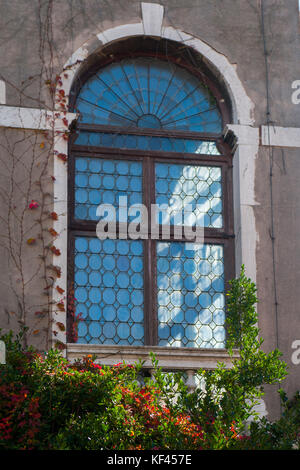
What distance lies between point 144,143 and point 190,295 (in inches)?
76.0

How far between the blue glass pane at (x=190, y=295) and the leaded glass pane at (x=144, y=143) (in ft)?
3.91

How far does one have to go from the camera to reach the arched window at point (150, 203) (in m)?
11.1

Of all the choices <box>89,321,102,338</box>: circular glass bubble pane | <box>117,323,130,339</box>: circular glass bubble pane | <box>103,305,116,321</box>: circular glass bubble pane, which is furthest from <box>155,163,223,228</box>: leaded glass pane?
<box>89,321,102,338</box>: circular glass bubble pane

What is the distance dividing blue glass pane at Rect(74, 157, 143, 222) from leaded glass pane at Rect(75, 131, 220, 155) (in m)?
0.22

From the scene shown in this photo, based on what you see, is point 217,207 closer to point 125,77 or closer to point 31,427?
point 125,77

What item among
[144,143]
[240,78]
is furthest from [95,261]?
[240,78]

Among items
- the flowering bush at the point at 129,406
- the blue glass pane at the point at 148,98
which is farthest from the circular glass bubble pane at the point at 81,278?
the blue glass pane at the point at 148,98

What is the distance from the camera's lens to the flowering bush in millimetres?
8297

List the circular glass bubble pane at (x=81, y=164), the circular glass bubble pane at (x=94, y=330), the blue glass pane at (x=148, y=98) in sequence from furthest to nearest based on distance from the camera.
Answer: the blue glass pane at (x=148, y=98) < the circular glass bubble pane at (x=81, y=164) < the circular glass bubble pane at (x=94, y=330)

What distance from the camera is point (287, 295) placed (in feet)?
36.7

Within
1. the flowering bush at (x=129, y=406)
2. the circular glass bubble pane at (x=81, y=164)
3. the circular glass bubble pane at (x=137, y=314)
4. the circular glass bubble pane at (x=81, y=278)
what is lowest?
the flowering bush at (x=129, y=406)

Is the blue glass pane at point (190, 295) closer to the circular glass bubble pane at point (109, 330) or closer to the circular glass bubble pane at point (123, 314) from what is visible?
the circular glass bubble pane at point (123, 314)

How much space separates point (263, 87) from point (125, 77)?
66.1 inches
